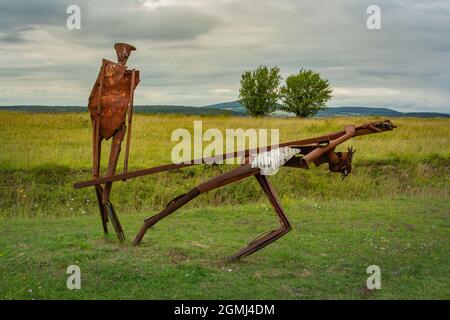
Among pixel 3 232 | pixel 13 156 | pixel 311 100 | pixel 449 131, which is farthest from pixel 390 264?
pixel 311 100

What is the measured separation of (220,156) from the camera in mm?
6539

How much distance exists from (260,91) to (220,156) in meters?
50.9

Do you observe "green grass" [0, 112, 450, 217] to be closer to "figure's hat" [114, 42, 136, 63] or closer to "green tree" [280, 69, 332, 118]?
"figure's hat" [114, 42, 136, 63]

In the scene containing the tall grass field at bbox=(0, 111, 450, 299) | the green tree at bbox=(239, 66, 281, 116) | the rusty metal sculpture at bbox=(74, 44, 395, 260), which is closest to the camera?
the tall grass field at bbox=(0, 111, 450, 299)

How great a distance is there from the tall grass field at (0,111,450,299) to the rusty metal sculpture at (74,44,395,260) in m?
0.69

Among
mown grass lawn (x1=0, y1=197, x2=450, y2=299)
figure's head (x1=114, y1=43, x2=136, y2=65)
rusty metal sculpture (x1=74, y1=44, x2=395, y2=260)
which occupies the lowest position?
mown grass lawn (x1=0, y1=197, x2=450, y2=299)

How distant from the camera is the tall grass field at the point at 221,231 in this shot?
637 cm

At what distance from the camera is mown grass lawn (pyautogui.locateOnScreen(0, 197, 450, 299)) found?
620cm

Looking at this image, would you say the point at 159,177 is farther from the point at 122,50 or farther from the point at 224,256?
the point at 122,50

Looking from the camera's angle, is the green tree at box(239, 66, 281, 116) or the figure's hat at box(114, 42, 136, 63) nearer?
the figure's hat at box(114, 42, 136, 63)

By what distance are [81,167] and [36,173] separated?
1216 mm

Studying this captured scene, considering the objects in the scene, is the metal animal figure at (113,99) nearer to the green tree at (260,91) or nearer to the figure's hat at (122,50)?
the figure's hat at (122,50)

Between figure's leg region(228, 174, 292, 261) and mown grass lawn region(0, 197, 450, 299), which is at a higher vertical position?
figure's leg region(228, 174, 292, 261)

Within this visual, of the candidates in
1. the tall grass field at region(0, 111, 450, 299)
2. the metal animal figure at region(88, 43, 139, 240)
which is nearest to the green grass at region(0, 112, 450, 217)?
the tall grass field at region(0, 111, 450, 299)
